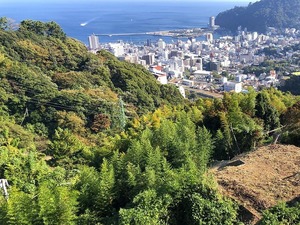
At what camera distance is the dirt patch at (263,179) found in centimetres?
538

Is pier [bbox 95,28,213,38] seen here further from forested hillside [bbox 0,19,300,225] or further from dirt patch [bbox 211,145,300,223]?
dirt patch [bbox 211,145,300,223]

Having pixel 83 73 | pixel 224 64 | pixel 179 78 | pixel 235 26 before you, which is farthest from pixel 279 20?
pixel 83 73

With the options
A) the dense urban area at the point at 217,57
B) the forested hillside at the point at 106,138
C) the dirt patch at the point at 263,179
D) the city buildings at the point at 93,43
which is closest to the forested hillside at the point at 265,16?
the dense urban area at the point at 217,57

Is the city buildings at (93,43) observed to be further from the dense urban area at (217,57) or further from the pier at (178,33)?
the pier at (178,33)

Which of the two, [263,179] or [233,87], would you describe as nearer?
[263,179]

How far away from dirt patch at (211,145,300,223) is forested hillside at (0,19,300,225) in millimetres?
439

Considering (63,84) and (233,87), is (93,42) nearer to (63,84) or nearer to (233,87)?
(233,87)

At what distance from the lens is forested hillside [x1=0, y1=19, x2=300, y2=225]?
4980mm

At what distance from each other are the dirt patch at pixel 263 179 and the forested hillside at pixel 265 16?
95.3 metres

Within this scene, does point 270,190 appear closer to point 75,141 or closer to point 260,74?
point 75,141

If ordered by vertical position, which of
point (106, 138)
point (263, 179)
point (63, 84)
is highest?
point (263, 179)

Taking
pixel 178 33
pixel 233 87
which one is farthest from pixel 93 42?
pixel 233 87

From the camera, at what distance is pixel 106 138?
42.3ft

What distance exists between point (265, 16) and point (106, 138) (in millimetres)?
93503
